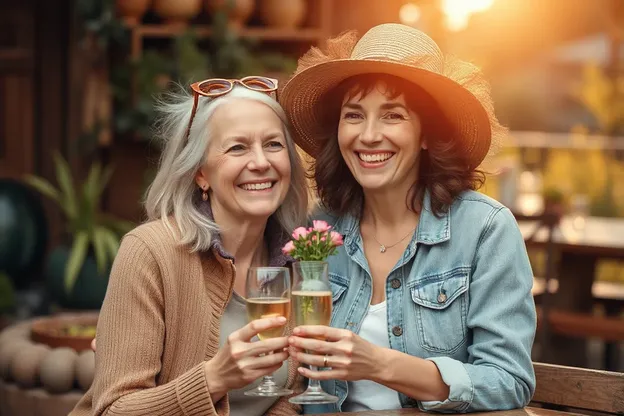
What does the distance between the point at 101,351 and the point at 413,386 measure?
726 mm

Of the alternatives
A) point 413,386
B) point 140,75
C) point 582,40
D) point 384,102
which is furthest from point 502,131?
point 582,40

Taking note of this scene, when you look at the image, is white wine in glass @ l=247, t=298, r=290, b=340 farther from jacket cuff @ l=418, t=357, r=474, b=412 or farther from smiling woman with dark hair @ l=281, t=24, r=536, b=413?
jacket cuff @ l=418, t=357, r=474, b=412

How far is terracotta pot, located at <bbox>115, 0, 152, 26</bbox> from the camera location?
5852 mm

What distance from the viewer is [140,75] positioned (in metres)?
5.83

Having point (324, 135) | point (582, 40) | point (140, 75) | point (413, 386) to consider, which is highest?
point (582, 40)

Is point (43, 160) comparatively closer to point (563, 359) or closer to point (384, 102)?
point (563, 359)

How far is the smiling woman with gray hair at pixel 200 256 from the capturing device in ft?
7.92

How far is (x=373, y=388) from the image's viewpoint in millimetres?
2562

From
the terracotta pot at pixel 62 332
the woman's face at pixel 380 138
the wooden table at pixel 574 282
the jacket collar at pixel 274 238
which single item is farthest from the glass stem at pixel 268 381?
the wooden table at pixel 574 282

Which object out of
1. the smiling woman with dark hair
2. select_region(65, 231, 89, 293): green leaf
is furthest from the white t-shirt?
select_region(65, 231, 89, 293): green leaf

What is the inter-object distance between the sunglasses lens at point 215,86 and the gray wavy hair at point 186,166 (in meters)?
0.02

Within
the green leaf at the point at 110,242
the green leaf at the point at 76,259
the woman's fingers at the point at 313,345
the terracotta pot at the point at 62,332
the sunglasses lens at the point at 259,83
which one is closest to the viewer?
the woman's fingers at the point at 313,345

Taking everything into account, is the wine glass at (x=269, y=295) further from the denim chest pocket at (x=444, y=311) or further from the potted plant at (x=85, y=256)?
the potted plant at (x=85, y=256)

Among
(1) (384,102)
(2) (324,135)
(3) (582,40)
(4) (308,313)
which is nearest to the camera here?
(4) (308,313)
